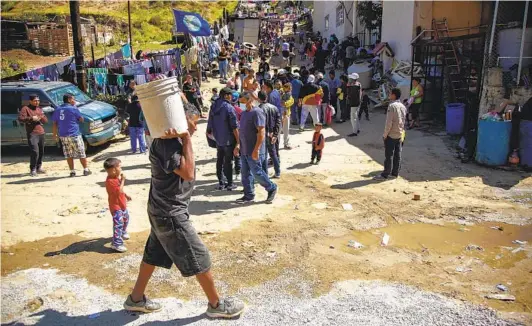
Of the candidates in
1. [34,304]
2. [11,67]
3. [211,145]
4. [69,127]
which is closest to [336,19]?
[11,67]

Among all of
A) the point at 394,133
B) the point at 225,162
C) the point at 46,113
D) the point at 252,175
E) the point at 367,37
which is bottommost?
the point at 252,175

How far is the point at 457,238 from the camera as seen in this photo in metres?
5.94

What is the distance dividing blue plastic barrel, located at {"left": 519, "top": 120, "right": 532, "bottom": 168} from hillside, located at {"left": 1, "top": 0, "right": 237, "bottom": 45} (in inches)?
1206

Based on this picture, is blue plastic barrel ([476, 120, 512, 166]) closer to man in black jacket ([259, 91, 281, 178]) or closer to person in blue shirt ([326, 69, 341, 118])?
man in black jacket ([259, 91, 281, 178])

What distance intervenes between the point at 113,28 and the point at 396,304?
38900 millimetres

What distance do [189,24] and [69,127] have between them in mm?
7120

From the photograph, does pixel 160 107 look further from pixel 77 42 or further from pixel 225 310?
pixel 77 42

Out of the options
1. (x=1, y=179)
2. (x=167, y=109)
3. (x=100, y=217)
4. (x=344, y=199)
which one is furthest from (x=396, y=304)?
(x=1, y=179)

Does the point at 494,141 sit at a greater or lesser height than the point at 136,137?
greater

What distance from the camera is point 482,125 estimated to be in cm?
903

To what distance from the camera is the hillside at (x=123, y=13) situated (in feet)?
122

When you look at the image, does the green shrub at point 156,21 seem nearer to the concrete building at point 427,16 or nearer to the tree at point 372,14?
the tree at point 372,14

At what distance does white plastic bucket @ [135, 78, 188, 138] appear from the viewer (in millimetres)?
3582

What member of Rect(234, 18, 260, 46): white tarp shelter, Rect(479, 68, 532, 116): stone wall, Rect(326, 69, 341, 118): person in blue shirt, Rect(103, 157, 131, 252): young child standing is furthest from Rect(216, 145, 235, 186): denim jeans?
Rect(234, 18, 260, 46): white tarp shelter
